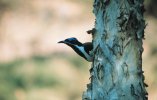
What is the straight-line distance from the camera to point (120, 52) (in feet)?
15.2

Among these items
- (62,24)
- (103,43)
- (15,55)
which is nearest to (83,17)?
(62,24)

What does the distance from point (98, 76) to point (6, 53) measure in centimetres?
1128

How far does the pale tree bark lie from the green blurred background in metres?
8.70

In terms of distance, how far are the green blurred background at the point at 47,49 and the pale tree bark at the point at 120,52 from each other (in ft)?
28.5

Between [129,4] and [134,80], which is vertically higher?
[129,4]

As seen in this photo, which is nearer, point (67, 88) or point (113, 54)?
point (113, 54)

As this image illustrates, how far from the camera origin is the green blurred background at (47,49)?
47.1 ft

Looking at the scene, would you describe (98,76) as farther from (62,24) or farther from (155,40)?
(62,24)

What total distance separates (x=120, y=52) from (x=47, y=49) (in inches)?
439

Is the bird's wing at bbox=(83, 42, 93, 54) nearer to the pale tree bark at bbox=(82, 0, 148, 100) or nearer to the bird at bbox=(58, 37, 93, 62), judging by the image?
the bird at bbox=(58, 37, 93, 62)

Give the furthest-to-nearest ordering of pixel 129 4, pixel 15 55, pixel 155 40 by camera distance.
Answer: pixel 15 55
pixel 155 40
pixel 129 4

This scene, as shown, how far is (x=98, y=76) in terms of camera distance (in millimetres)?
4684

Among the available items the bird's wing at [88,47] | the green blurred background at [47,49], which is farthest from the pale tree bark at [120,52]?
the green blurred background at [47,49]

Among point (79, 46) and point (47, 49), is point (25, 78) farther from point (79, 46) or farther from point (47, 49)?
point (79, 46)
